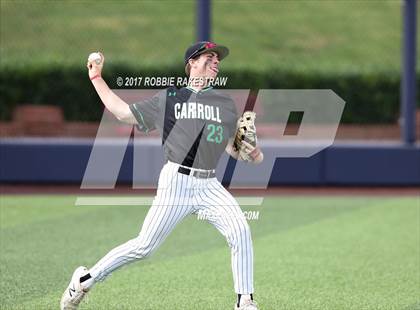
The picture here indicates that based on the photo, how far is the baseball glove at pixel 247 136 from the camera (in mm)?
6023

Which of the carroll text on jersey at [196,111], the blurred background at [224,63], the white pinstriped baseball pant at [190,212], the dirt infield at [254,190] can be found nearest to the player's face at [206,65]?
the carroll text on jersey at [196,111]

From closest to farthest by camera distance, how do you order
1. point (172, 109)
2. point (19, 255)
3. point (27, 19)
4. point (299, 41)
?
point (172, 109), point (19, 255), point (27, 19), point (299, 41)

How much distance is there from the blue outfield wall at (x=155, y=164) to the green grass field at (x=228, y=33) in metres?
3.13

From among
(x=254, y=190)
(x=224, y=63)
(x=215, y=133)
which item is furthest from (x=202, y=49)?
(x=224, y=63)

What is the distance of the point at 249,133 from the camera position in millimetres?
6023

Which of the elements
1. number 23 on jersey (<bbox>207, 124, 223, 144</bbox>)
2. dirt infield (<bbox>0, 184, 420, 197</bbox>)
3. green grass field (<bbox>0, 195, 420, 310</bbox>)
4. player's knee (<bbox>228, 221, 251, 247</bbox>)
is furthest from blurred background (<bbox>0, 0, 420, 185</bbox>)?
player's knee (<bbox>228, 221, 251, 247</bbox>)

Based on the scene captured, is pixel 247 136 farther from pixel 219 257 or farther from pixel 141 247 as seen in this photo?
pixel 219 257

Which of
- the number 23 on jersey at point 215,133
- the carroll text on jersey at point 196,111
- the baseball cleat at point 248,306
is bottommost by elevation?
the baseball cleat at point 248,306

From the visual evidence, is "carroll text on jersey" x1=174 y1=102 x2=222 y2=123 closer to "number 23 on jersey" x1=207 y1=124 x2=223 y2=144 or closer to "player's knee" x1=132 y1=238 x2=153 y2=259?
"number 23 on jersey" x1=207 y1=124 x2=223 y2=144

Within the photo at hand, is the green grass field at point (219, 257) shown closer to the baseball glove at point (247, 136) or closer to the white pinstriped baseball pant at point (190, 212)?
the white pinstriped baseball pant at point (190, 212)

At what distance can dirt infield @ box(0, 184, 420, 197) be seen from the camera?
13.5 meters

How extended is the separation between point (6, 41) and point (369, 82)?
8.07 m

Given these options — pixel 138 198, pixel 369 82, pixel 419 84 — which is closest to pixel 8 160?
pixel 138 198

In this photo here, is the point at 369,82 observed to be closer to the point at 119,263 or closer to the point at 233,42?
the point at 233,42
